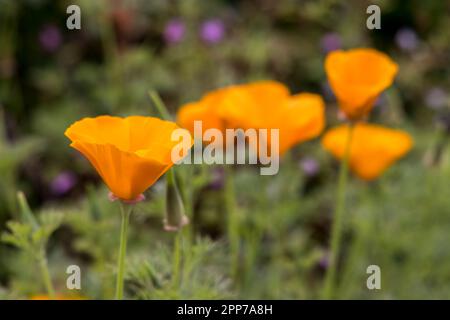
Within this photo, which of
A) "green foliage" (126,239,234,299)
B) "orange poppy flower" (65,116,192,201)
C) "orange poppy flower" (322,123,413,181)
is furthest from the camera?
"orange poppy flower" (322,123,413,181)

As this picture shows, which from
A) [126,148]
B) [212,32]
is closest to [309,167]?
[212,32]

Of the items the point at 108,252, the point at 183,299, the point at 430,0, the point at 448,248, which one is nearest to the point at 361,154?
the point at 448,248

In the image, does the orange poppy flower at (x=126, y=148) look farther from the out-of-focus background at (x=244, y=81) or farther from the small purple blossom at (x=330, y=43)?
the small purple blossom at (x=330, y=43)

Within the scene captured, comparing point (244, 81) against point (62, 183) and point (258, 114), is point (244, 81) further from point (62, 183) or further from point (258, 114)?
point (258, 114)

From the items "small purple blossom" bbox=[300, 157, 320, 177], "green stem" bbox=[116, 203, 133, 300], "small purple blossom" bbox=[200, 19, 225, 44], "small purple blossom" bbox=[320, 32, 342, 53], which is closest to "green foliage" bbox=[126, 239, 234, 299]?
"green stem" bbox=[116, 203, 133, 300]

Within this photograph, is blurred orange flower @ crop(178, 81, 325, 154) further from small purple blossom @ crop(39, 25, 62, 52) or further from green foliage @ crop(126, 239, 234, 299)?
small purple blossom @ crop(39, 25, 62, 52)

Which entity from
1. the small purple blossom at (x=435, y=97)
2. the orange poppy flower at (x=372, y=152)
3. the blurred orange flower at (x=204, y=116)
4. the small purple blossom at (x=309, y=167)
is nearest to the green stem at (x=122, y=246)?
the blurred orange flower at (x=204, y=116)
